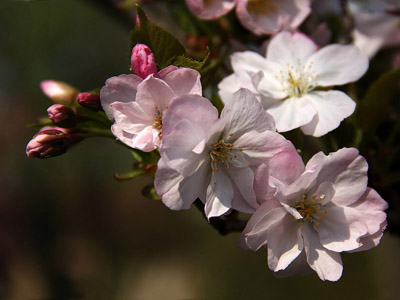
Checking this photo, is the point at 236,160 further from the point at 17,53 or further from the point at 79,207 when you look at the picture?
the point at 79,207

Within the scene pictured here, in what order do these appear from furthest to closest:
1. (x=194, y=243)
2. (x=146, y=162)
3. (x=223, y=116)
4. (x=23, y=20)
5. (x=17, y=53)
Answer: (x=194, y=243) → (x=17, y=53) → (x=23, y=20) → (x=146, y=162) → (x=223, y=116)

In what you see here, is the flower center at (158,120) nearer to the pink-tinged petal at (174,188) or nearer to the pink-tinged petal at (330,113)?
the pink-tinged petal at (174,188)

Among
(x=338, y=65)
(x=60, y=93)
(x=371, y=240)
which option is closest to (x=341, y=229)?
(x=371, y=240)

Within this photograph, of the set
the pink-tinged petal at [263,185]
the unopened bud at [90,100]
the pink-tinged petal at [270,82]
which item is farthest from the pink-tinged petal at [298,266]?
the unopened bud at [90,100]

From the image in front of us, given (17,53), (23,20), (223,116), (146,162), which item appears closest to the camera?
(223,116)

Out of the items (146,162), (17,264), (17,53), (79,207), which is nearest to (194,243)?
(79,207)

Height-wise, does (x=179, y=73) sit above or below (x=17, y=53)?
above

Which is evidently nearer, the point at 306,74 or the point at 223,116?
the point at 223,116

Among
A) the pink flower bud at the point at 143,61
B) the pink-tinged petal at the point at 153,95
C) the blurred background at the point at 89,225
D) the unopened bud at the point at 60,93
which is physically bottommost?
the blurred background at the point at 89,225
